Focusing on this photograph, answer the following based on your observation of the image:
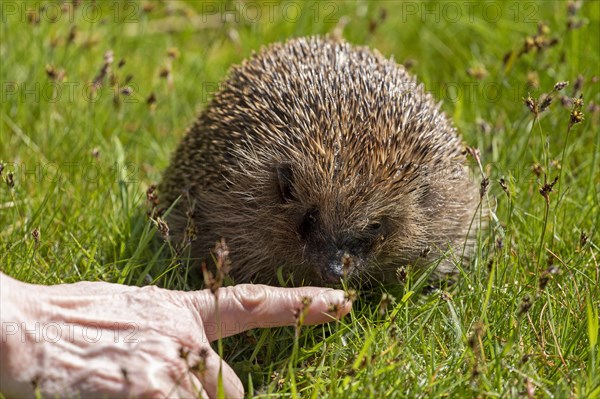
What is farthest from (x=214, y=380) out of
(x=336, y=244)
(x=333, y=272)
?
(x=336, y=244)

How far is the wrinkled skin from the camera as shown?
8.66ft

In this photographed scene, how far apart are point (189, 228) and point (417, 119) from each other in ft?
3.76

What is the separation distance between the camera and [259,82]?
4020 millimetres

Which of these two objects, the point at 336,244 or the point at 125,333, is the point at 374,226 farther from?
the point at 125,333

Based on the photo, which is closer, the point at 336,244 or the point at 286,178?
the point at 336,244

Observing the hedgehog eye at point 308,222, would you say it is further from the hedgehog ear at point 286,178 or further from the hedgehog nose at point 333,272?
the hedgehog nose at point 333,272

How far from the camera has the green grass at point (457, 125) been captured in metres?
3.00

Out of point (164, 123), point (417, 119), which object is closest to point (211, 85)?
point (164, 123)

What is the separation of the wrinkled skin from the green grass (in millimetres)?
209

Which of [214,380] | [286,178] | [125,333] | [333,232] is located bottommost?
[214,380]

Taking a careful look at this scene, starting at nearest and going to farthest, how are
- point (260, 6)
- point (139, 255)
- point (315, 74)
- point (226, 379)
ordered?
point (226, 379) < point (139, 255) < point (315, 74) < point (260, 6)

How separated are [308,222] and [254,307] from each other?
2.27 feet

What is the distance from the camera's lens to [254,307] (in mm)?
3020

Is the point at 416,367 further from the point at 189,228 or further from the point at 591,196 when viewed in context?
the point at 591,196
